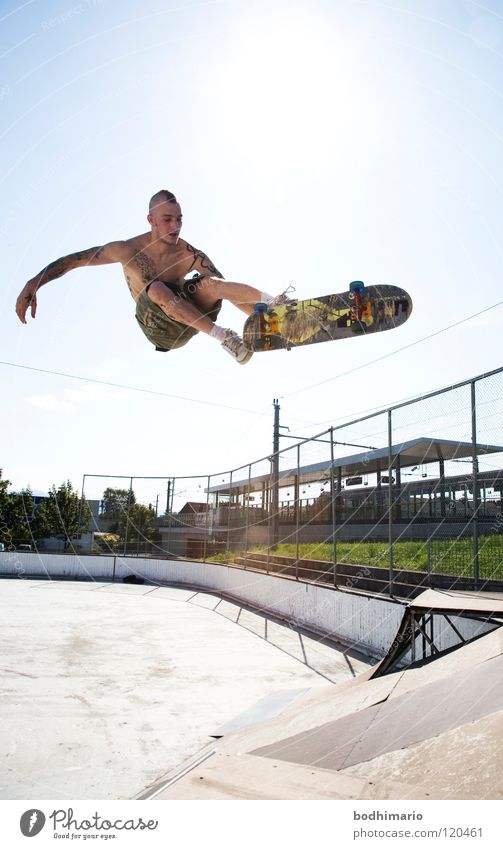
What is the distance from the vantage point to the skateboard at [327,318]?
4551 mm

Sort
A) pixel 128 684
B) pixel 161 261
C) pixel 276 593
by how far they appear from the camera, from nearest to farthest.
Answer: pixel 161 261 < pixel 128 684 < pixel 276 593

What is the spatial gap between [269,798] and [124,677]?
490cm

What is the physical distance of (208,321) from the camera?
4441mm

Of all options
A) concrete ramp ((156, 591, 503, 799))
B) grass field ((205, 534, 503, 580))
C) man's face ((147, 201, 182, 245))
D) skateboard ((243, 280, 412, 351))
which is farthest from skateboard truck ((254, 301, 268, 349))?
grass field ((205, 534, 503, 580))

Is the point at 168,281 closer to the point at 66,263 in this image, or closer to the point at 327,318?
the point at 66,263

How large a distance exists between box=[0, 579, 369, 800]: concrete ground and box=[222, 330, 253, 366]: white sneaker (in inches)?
128

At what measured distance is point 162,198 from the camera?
181 inches

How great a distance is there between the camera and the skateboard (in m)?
4.55

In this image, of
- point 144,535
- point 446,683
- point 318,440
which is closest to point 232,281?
point 446,683
